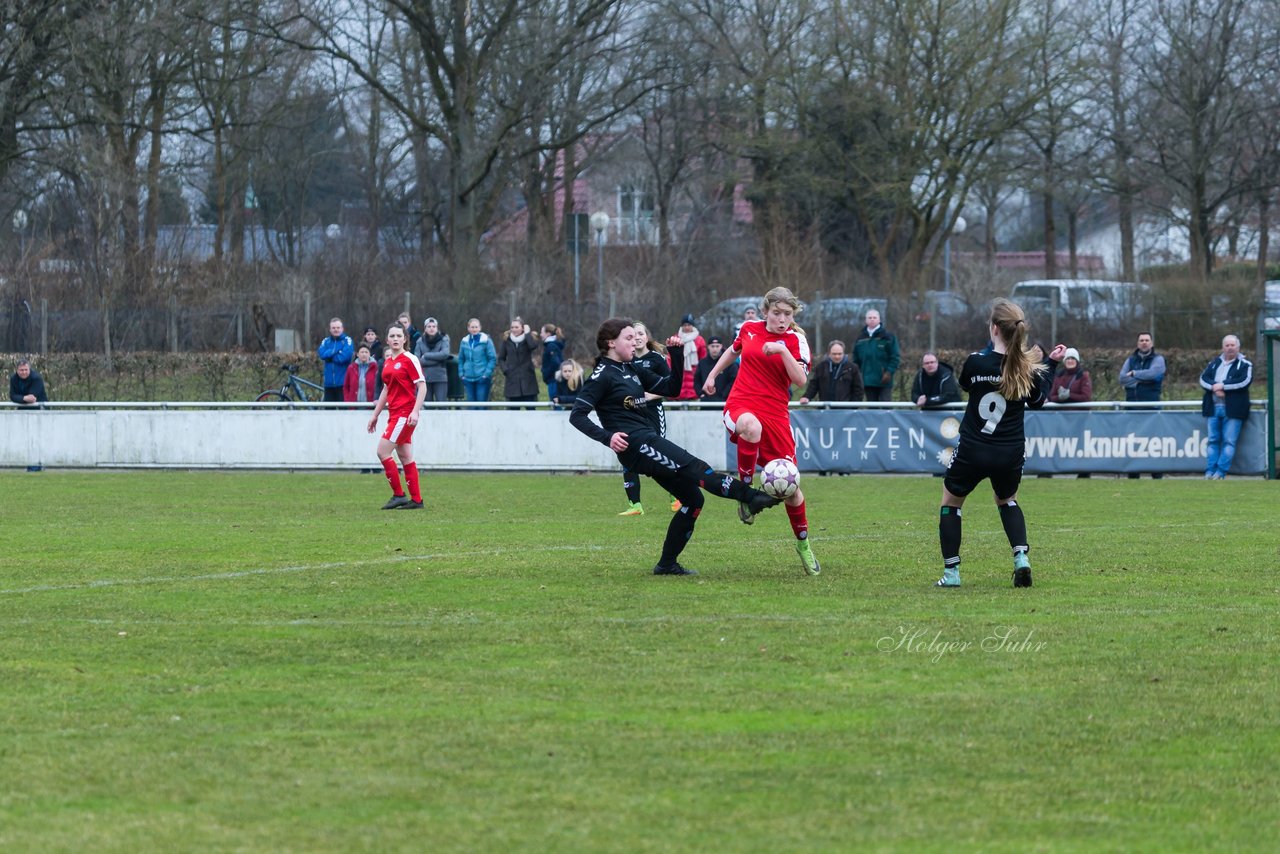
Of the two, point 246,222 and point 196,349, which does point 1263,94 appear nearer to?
point 196,349

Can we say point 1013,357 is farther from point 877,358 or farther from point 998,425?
point 877,358

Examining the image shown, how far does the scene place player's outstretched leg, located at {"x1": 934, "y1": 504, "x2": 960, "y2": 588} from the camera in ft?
34.2

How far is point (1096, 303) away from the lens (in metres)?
33.1

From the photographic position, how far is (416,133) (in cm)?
5003

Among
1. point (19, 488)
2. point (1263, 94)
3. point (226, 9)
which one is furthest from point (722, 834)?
point (1263, 94)

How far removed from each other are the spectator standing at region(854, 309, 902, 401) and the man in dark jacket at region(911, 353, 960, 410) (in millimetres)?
1632

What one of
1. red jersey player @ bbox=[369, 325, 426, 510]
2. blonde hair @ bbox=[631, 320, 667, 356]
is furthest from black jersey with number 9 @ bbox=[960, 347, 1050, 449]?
red jersey player @ bbox=[369, 325, 426, 510]

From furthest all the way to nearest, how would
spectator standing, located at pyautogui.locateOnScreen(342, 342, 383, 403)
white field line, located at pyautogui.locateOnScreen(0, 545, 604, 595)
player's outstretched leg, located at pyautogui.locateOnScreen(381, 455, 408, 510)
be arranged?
1. spectator standing, located at pyautogui.locateOnScreen(342, 342, 383, 403)
2. player's outstretched leg, located at pyautogui.locateOnScreen(381, 455, 408, 510)
3. white field line, located at pyautogui.locateOnScreen(0, 545, 604, 595)

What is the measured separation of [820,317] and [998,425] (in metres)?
22.8

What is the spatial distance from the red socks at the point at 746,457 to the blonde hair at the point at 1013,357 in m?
2.13

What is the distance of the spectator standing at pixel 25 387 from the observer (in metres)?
26.0

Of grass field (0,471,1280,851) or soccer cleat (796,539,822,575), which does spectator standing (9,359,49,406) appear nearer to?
grass field (0,471,1280,851)

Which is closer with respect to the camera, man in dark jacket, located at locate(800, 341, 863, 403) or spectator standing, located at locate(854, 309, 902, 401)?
man in dark jacket, located at locate(800, 341, 863, 403)

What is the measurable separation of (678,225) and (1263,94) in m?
21.3
